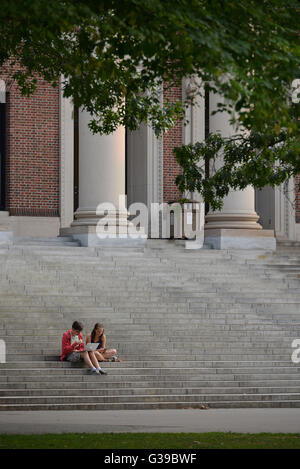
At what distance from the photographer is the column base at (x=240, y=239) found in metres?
30.8

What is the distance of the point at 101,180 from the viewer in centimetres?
3003

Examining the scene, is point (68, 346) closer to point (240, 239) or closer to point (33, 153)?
point (240, 239)

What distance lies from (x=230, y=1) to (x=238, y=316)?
541 inches

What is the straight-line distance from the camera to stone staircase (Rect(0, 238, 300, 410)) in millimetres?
18531

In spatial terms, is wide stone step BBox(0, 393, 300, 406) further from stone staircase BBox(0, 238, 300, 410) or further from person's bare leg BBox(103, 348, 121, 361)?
person's bare leg BBox(103, 348, 121, 361)

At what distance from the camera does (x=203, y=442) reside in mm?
12508

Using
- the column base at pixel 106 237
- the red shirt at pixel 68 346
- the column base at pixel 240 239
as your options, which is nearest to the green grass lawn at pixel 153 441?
the red shirt at pixel 68 346

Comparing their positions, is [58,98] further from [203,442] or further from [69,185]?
[203,442]

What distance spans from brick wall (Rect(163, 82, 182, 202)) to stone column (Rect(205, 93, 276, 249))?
3081 mm

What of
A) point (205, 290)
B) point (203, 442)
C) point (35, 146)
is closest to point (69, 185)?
point (35, 146)

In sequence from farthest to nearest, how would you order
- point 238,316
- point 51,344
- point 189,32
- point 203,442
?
point 238,316, point 51,344, point 203,442, point 189,32

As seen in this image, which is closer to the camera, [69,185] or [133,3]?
[133,3]

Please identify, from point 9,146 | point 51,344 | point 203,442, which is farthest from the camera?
point 9,146

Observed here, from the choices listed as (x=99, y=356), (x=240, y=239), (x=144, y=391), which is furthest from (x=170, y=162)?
(x=144, y=391)
